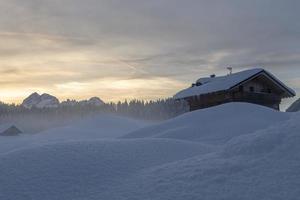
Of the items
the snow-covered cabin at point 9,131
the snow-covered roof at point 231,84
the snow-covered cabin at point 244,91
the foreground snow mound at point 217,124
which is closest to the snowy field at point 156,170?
the foreground snow mound at point 217,124

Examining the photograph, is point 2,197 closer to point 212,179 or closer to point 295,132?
point 212,179

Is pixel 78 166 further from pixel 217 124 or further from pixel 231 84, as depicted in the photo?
pixel 231 84

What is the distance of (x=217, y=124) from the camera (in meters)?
18.6

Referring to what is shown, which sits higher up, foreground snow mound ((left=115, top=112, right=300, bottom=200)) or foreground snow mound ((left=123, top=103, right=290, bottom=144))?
foreground snow mound ((left=123, top=103, right=290, bottom=144))

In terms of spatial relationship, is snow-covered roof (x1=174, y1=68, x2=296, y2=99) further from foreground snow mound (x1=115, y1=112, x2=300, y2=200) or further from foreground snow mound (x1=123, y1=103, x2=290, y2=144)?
foreground snow mound (x1=115, y1=112, x2=300, y2=200)

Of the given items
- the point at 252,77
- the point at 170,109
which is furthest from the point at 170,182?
the point at 170,109

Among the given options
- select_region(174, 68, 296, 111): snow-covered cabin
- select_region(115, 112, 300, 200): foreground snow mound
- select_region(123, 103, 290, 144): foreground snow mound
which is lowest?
select_region(115, 112, 300, 200): foreground snow mound

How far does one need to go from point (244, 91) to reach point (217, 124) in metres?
13.0

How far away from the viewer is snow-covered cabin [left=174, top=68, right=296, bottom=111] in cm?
3047

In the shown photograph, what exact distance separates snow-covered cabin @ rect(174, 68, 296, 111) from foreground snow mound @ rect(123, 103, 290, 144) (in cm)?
848

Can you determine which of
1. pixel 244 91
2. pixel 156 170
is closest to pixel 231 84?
pixel 244 91

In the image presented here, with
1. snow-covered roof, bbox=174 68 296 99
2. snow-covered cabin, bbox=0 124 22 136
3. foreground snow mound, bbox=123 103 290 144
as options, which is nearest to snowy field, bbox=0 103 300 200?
foreground snow mound, bbox=123 103 290 144

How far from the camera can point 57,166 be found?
7.61m

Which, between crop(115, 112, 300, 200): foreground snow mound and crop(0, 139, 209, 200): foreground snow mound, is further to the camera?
crop(0, 139, 209, 200): foreground snow mound
